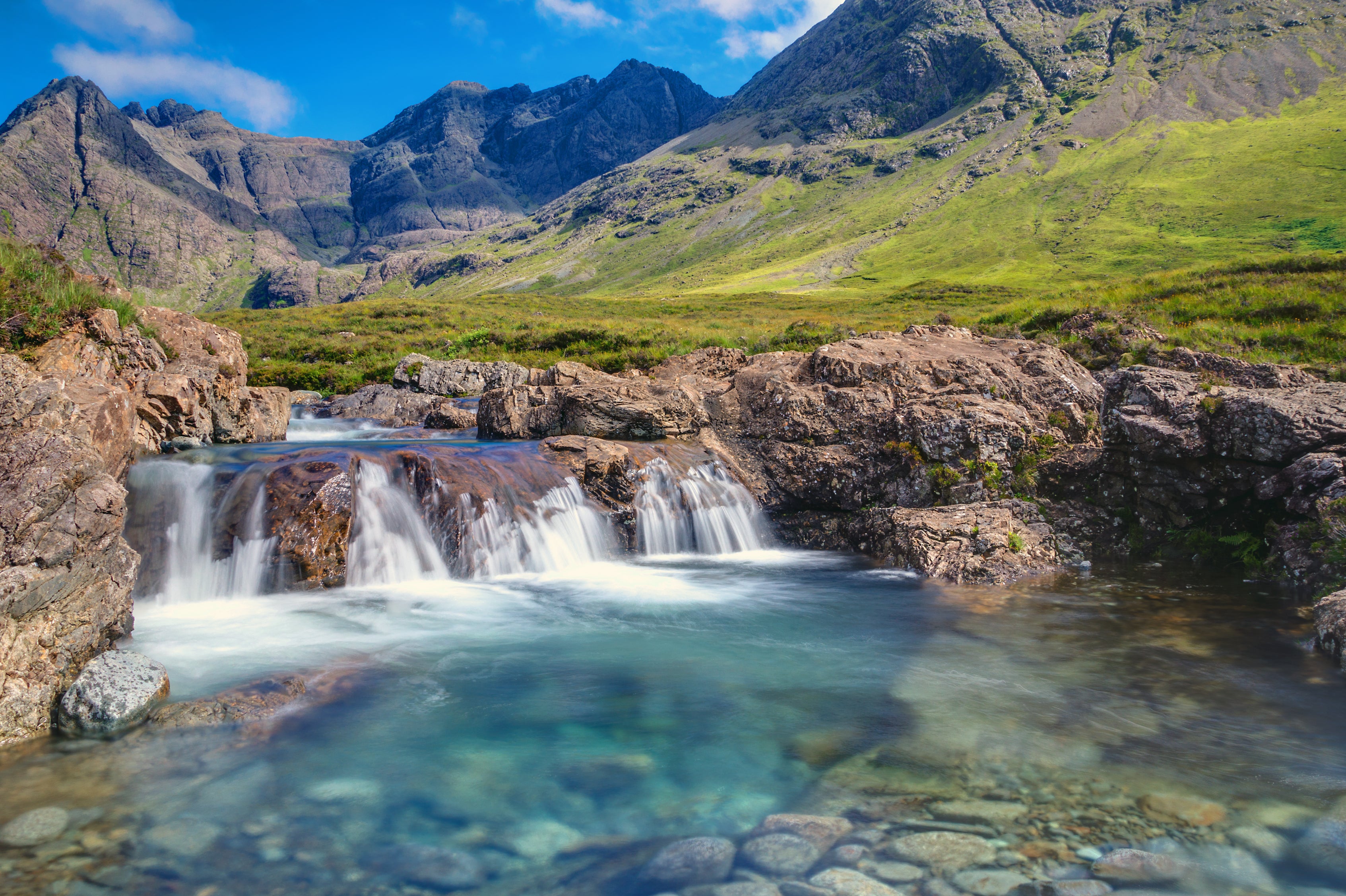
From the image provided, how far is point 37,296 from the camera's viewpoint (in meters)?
11.2

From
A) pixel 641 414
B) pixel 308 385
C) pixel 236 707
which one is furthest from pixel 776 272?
pixel 236 707

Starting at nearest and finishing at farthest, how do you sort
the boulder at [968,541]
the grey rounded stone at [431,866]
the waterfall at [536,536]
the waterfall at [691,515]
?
the grey rounded stone at [431,866]
the boulder at [968,541]
the waterfall at [536,536]
the waterfall at [691,515]

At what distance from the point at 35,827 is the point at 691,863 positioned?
4.27 metres

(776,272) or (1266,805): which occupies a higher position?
(776,272)

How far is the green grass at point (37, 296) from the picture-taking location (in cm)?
1047

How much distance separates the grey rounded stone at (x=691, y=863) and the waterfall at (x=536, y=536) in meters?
8.09

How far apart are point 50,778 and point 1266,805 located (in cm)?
855

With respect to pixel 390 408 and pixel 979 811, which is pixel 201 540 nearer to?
pixel 979 811

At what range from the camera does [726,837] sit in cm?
441

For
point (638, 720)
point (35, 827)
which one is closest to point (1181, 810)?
point (638, 720)

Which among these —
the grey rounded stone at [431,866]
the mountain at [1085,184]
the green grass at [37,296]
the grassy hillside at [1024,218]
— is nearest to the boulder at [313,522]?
the green grass at [37,296]

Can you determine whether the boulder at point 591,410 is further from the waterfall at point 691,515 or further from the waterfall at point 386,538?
the waterfall at point 386,538

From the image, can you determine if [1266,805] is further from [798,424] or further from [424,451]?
[424,451]

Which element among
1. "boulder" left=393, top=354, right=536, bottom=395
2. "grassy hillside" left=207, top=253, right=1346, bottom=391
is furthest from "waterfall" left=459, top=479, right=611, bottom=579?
"boulder" left=393, top=354, right=536, bottom=395
